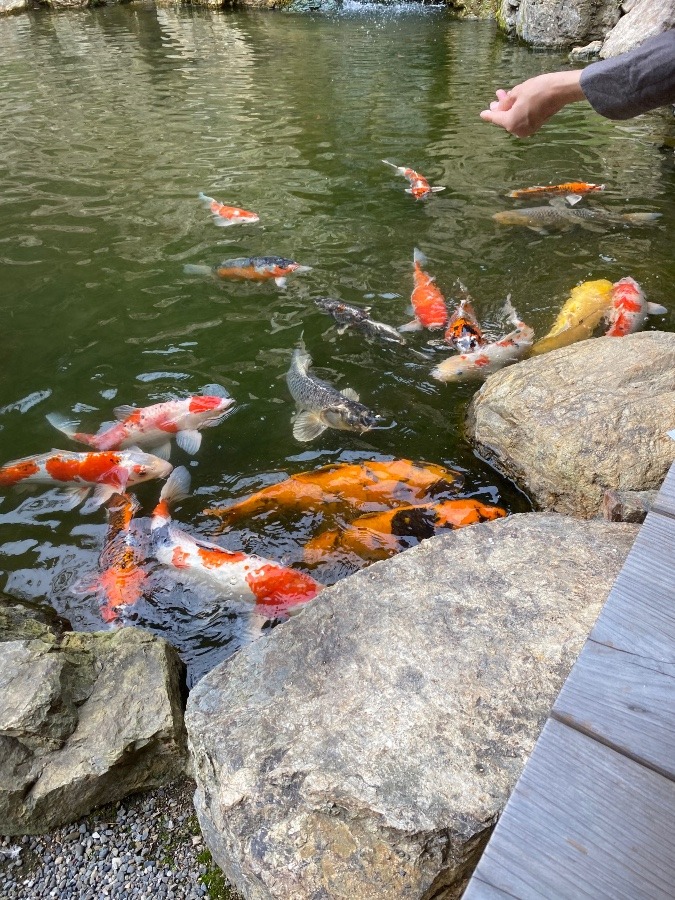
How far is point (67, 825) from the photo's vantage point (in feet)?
8.84

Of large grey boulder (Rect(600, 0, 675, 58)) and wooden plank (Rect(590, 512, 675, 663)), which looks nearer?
wooden plank (Rect(590, 512, 675, 663))

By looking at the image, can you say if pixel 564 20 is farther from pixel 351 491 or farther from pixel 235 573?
pixel 235 573

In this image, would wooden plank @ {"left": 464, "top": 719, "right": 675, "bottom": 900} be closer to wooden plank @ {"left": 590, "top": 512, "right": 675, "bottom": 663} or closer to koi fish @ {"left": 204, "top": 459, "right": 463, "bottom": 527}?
wooden plank @ {"left": 590, "top": 512, "right": 675, "bottom": 663}

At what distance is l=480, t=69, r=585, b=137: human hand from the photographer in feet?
8.04

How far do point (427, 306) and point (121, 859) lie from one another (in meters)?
4.87

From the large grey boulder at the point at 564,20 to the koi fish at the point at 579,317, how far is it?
48.3 ft

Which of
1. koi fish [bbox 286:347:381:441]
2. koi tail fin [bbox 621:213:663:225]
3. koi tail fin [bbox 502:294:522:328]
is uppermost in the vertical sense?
koi tail fin [bbox 621:213:663:225]

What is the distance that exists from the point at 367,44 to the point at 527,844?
20900mm

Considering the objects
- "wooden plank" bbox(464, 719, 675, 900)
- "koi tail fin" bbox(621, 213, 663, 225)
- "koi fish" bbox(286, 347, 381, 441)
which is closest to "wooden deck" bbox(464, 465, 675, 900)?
"wooden plank" bbox(464, 719, 675, 900)

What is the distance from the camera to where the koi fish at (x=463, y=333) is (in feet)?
18.2

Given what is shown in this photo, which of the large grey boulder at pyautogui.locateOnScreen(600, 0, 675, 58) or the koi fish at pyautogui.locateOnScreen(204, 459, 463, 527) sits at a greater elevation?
the large grey boulder at pyautogui.locateOnScreen(600, 0, 675, 58)

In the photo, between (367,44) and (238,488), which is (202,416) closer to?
(238,488)

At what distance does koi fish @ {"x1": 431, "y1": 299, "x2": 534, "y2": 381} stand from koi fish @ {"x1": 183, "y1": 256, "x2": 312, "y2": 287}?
7.18 feet

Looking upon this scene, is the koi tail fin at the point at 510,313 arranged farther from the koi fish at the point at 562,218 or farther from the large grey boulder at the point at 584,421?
the koi fish at the point at 562,218
